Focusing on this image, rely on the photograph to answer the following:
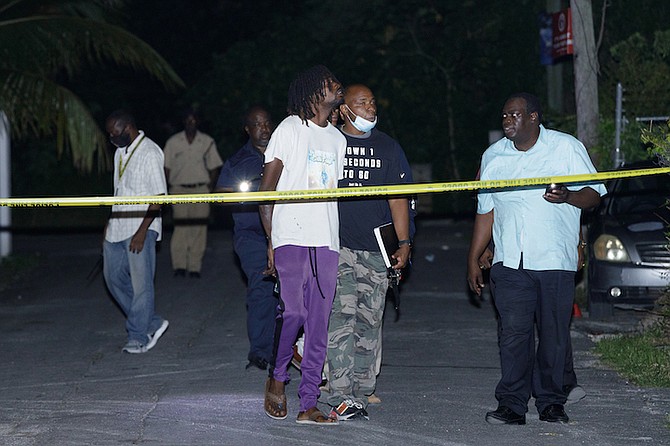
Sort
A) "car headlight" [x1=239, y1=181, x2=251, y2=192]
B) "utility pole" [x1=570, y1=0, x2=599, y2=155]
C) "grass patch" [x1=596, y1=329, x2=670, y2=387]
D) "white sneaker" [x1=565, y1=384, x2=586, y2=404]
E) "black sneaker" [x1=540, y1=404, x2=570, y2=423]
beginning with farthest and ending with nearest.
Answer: "utility pole" [x1=570, y1=0, x2=599, y2=155] < "car headlight" [x1=239, y1=181, x2=251, y2=192] < "grass patch" [x1=596, y1=329, x2=670, y2=387] < "white sneaker" [x1=565, y1=384, x2=586, y2=404] < "black sneaker" [x1=540, y1=404, x2=570, y2=423]

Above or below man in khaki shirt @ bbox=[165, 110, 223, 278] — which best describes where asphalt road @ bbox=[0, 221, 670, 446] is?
below

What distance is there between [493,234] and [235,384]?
2.20 metres

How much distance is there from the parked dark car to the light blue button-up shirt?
3.15 m

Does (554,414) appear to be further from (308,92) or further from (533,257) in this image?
(308,92)

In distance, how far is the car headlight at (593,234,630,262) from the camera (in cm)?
1067

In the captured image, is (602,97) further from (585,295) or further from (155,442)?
(155,442)

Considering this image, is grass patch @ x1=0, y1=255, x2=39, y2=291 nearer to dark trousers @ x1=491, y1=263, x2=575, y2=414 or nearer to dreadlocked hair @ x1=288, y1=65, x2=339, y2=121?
dreadlocked hair @ x1=288, y1=65, x2=339, y2=121

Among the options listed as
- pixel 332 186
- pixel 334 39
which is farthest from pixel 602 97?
pixel 334 39

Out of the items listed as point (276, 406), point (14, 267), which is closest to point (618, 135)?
point (276, 406)

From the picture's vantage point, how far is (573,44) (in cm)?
1260

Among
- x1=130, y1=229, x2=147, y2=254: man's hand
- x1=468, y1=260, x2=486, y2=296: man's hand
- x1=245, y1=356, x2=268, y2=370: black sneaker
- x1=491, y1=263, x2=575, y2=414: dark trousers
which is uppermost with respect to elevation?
x1=130, y1=229, x2=147, y2=254: man's hand

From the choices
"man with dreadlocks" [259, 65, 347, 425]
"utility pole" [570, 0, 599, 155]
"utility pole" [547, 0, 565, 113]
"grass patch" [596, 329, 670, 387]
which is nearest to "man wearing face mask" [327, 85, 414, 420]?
"man with dreadlocks" [259, 65, 347, 425]

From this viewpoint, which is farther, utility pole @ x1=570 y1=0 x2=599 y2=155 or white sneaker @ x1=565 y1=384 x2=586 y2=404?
utility pole @ x1=570 y1=0 x2=599 y2=155

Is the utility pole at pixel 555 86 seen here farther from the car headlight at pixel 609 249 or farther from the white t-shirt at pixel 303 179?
the white t-shirt at pixel 303 179
